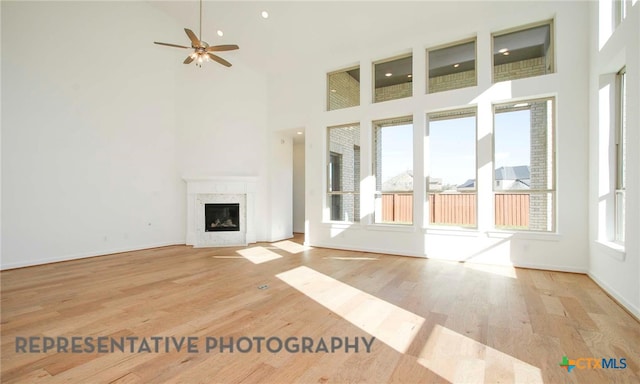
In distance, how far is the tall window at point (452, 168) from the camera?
5.07 m

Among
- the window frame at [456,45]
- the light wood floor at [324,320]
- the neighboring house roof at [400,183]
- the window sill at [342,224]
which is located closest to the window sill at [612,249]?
the light wood floor at [324,320]

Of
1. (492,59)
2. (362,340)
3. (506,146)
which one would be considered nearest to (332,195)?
(506,146)

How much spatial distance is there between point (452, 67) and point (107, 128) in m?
6.53

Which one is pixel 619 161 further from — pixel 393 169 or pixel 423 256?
pixel 393 169

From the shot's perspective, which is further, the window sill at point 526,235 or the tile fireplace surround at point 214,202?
the tile fireplace surround at point 214,202

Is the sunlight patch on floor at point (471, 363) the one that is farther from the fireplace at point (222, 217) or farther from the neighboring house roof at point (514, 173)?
the fireplace at point (222, 217)

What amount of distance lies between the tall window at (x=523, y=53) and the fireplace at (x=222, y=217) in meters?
5.79

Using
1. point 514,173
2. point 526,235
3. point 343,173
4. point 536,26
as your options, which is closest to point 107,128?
point 343,173

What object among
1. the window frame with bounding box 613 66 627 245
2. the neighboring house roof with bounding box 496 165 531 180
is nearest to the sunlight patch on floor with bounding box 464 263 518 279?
the window frame with bounding box 613 66 627 245

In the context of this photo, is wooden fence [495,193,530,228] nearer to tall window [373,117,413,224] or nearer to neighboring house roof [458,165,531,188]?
neighboring house roof [458,165,531,188]

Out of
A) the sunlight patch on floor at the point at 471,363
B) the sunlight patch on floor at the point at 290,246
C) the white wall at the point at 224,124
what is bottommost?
the sunlight patch on floor at the point at 290,246

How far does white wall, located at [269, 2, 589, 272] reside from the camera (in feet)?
13.8

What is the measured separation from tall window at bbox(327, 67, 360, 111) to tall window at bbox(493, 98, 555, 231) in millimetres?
2746

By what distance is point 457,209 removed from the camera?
16.9 ft
